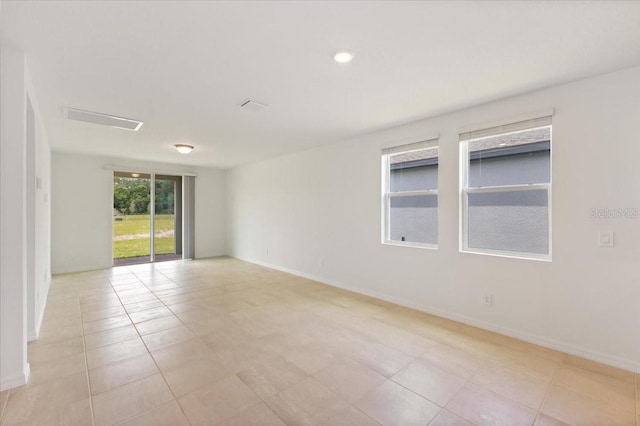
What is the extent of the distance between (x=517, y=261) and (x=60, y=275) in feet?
24.4

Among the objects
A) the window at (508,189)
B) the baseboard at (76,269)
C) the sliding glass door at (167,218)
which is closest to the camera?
the window at (508,189)

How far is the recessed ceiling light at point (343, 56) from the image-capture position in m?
2.10

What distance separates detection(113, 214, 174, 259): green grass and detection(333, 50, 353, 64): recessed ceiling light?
6.46 metres

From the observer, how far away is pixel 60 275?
18.2 ft

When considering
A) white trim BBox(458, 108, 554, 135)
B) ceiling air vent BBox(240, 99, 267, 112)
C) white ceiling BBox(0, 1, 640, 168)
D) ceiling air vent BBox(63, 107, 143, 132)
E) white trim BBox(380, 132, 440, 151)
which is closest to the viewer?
white ceiling BBox(0, 1, 640, 168)

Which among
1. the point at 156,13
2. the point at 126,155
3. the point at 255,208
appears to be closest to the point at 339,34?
the point at 156,13

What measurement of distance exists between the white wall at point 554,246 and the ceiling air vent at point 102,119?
2862 millimetres

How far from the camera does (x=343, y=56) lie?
2148mm

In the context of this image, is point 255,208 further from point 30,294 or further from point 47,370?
point 47,370

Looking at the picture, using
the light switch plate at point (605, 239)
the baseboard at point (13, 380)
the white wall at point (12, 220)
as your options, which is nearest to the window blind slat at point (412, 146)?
the light switch plate at point (605, 239)

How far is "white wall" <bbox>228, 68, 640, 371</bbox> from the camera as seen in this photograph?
2352 millimetres

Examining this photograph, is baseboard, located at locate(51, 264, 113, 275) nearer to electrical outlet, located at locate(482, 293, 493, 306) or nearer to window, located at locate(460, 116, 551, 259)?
window, located at locate(460, 116, 551, 259)

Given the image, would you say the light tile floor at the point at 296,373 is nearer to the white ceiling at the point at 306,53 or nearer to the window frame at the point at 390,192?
the window frame at the point at 390,192

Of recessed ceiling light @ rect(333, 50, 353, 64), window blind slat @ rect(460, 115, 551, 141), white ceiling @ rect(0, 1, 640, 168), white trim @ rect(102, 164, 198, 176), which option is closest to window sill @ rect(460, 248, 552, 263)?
window blind slat @ rect(460, 115, 551, 141)
